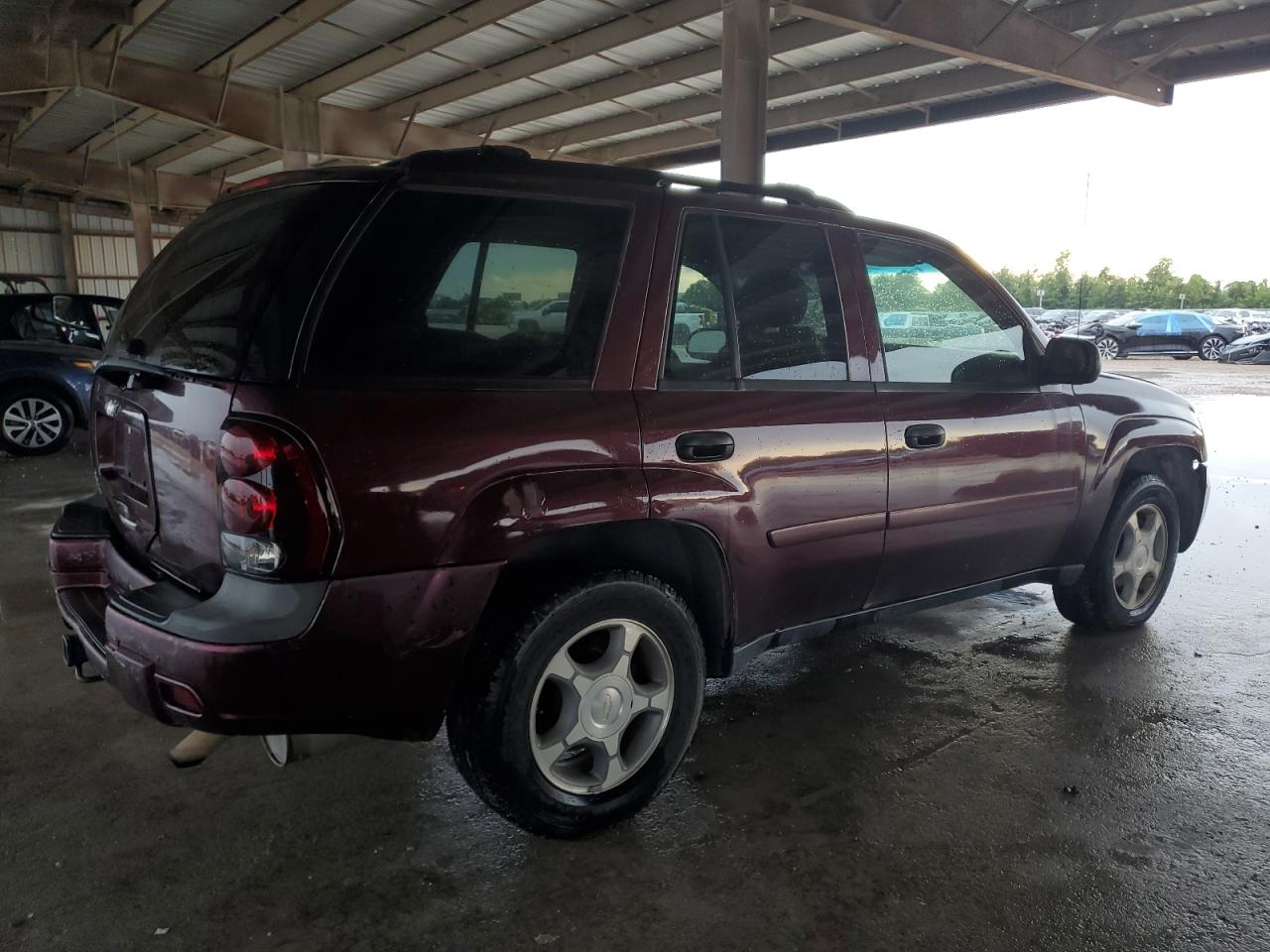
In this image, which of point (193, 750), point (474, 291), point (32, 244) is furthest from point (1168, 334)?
point (32, 244)

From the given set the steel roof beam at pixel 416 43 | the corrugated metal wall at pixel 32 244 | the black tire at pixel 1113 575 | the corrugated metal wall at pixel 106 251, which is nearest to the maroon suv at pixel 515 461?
the black tire at pixel 1113 575

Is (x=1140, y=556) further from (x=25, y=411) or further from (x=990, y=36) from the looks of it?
(x=25, y=411)

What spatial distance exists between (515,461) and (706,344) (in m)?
0.78

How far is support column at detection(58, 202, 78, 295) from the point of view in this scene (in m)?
28.2

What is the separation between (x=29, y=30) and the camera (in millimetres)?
11812

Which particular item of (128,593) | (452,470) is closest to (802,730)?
(452,470)

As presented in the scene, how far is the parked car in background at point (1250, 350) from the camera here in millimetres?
23156

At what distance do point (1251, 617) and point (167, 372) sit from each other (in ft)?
15.9

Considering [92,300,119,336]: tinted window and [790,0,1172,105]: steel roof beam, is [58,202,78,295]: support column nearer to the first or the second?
[92,300,119,336]: tinted window

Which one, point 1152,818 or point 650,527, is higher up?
point 650,527

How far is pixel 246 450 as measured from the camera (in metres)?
2.02

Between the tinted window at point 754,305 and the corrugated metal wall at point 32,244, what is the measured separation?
29667 millimetres

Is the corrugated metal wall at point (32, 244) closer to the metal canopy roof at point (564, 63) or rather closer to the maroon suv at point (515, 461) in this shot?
the metal canopy roof at point (564, 63)

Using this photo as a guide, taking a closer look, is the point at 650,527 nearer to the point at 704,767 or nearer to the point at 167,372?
the point at 704,767
